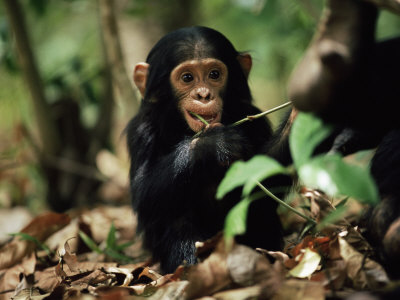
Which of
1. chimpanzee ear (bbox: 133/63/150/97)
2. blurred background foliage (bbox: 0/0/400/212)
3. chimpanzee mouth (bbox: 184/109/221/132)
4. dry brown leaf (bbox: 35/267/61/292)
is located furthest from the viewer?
blurred background foliage (bbox: 0/0/400/212)

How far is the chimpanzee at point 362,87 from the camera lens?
1.88 m

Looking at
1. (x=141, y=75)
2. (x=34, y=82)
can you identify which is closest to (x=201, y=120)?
(x=141, y=75)

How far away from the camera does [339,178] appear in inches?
62.7

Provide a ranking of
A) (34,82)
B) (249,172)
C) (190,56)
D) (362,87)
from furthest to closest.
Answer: (34,82), (190,56), (362,87), (249,172)

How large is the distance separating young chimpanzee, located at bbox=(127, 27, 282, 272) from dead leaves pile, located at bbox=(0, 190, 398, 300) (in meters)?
0.46

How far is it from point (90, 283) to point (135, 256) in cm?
137

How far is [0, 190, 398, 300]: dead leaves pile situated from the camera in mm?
2035

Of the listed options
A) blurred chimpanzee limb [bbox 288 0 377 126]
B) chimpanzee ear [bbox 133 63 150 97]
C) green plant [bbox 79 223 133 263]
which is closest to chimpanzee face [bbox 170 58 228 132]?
chimpanzee ear [bbox 133 63 150 97]

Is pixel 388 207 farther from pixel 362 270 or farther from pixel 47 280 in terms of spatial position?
pixel 47 280

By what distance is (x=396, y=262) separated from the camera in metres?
2.07

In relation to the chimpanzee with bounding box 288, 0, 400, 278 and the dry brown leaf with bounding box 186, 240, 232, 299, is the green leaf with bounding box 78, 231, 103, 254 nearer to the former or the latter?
the dry brown leaf with bounding box 186, 240, 232, 299

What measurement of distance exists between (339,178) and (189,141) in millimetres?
1877

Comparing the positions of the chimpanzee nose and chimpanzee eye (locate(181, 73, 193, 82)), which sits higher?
chimpanzee eye (locate(181, 73, 193, 82))

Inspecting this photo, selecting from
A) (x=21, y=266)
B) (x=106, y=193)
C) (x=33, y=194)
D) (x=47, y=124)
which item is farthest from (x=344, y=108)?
(x=33, y=194)
